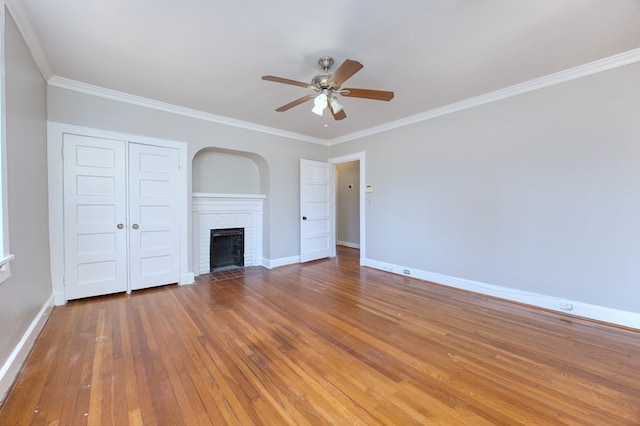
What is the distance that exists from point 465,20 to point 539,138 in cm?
188

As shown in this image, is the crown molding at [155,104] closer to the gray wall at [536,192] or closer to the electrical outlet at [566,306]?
the gray wall at [536,192]

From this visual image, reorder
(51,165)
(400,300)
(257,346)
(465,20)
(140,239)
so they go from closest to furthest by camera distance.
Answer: (465,20), (257,346), (51,165), (400,300), (140,239)

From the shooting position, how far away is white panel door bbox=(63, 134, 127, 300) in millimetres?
3113

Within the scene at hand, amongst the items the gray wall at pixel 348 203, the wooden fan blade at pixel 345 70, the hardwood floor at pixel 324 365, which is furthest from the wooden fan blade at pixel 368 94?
the gray wall at pixel 348 203

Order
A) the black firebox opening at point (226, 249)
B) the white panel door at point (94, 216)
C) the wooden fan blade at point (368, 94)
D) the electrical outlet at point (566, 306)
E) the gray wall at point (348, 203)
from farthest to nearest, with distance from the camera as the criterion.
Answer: the gray wall at point (348, 203) → the black firebox opening at point (226, 249) → the white panel door at point (94, 216) → the electrical outlet at point (566, 306) → the wooden fan blade at point (368, 94)

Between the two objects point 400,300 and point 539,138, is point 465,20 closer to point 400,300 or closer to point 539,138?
point 539,138

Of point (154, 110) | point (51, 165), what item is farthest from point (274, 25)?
point (51, 165)

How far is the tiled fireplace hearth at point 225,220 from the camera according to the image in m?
4.46

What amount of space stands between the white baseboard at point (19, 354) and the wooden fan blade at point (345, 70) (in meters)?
3.22

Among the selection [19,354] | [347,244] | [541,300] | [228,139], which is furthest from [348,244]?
[19,354]

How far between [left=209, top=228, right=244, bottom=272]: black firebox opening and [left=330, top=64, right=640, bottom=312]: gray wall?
10.3ft

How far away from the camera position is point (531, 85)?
3020 millimetres

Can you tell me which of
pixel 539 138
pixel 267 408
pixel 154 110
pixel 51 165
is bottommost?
pixel 267 408

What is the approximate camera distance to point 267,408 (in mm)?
1545
